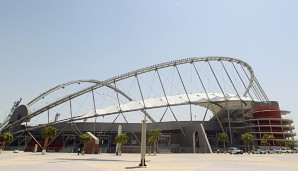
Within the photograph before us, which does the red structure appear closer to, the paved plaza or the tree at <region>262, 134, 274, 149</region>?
the tree at <region>262, 134, 274, 149</region>

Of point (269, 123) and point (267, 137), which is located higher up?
point (269, 123)

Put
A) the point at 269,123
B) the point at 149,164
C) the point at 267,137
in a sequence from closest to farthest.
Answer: the point at 149,164
the point at 267,137
the point at 269,123

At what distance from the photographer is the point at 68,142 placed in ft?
293

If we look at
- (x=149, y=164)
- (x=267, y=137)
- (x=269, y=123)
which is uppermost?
(x=269, y=123)

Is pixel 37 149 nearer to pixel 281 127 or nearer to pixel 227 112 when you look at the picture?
pixel 227 112

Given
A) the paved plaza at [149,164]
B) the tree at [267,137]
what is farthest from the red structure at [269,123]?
the paved plaza at [149,164]

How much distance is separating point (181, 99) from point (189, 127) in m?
10.3

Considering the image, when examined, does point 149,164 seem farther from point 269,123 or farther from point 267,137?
point 269,123

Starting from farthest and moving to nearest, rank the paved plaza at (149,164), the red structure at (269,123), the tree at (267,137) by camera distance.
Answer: the red structure at (269,123), the tree at (267,137), the paved plaza at (149,164)

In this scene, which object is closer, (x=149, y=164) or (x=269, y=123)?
(x=149, y=164)

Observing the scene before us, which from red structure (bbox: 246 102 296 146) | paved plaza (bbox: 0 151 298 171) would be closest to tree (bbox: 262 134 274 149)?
red structure (bbox: 246 102 296 146)

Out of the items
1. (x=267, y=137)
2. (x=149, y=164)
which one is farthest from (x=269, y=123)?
(x=149, y=164)

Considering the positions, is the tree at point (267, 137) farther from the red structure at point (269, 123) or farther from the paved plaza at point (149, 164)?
the paved plaza at point (149, 164)

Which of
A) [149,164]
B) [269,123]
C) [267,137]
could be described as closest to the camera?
[149,164]
